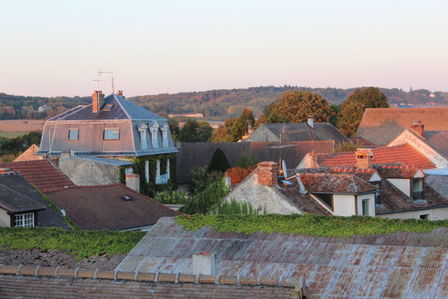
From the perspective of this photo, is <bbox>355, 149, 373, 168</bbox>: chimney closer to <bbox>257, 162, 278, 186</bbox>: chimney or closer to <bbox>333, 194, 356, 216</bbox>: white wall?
<bbox>333, 194, 356, 216</bbox>: white wall

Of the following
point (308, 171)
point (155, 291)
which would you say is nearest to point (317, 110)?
point (308, 171)

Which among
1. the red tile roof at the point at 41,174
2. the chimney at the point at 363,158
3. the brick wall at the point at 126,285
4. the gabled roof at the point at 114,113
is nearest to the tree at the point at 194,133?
the gabled roof at the point at 114,113

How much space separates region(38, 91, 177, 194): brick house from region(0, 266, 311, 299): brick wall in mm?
33972

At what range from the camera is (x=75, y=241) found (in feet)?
Result: 69.4

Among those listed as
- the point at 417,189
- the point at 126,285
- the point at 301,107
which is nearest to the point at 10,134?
the point at 301,107

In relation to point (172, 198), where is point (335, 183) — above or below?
above

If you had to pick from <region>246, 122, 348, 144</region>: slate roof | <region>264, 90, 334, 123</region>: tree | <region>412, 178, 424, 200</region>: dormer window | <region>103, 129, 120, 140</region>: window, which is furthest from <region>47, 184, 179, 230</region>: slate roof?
<region>264, 90, 334, 123</region>: tree

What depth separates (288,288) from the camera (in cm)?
1373

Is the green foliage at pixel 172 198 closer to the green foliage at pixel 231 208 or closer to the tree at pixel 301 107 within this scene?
the green foliage at pixel 231 208

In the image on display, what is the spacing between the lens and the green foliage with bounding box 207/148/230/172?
58969 mm

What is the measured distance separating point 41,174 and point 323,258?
18.8 meters

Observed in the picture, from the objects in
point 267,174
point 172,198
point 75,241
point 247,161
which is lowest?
point 172,198

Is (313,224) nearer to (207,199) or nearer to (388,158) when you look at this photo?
(207,199)

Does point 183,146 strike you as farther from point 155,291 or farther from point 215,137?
point 155,291
